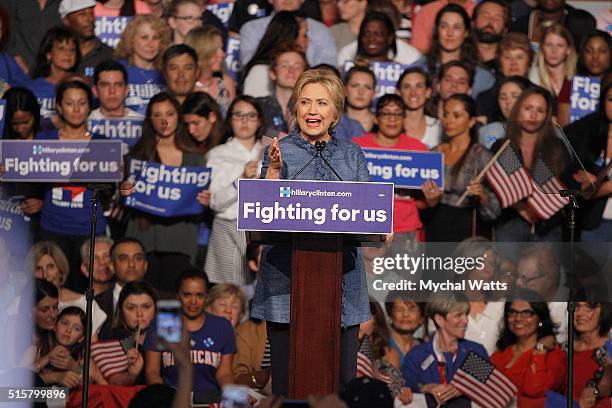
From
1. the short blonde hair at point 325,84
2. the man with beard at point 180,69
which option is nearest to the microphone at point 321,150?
the short blonde hair at point 325,84

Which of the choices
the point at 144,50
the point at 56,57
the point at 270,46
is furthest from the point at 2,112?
the point at 270,46

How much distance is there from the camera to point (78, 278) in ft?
19.8

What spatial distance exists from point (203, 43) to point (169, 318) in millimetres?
1778

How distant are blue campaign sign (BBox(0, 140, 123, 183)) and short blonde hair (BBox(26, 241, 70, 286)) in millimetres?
409

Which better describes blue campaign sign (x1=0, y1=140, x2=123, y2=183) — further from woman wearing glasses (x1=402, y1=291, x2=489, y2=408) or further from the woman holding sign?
woman wearing glasses (x1=402, y1=291, x2=489, y2=408)

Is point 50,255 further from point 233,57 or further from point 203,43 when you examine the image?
point 233,57

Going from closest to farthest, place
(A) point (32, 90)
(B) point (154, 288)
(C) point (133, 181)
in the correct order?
(C) point (133, 181), (B) point (154, 288), (A) point (32, 90)

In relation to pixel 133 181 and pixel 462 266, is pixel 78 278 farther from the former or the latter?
pixel 462 266

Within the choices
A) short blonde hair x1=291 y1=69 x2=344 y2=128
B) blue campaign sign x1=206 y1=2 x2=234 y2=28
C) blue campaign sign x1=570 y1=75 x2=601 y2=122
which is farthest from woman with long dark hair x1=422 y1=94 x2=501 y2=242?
short blonde hair x1=291 y1=69 x2=344 y2=128

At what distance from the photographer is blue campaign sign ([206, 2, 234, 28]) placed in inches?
281

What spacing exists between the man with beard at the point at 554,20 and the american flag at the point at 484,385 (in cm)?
224

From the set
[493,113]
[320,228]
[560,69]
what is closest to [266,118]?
[493,113]

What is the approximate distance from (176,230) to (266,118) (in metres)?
0.84

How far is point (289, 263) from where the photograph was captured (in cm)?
410
